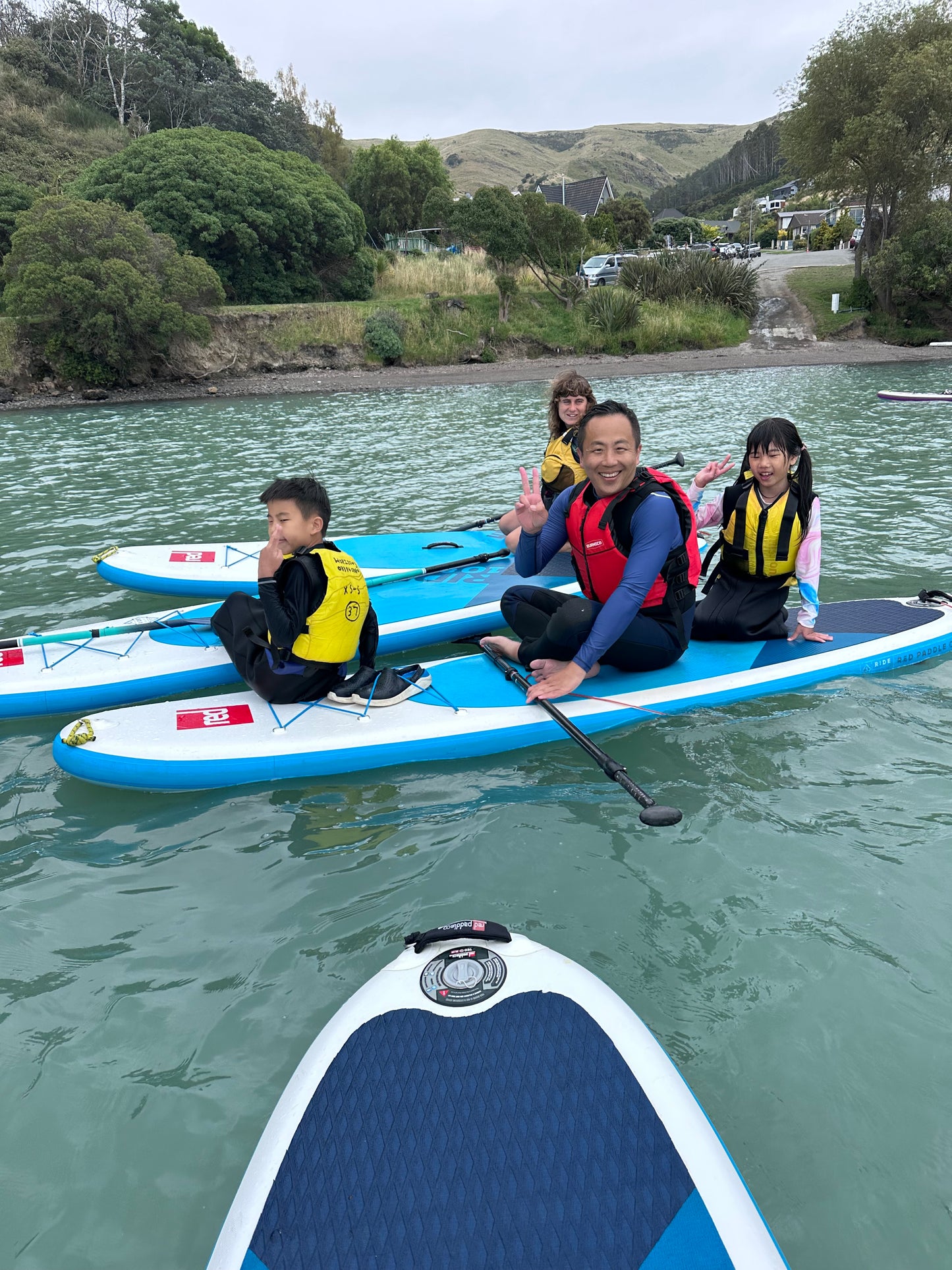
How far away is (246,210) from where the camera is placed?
22.7 metres

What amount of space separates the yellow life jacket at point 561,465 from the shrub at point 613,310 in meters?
19.2

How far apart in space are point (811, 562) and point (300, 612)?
8.53 feet

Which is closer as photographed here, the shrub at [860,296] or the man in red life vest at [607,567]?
the man in red life vest at [607,567]

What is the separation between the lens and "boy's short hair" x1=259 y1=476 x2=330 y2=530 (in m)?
3.44

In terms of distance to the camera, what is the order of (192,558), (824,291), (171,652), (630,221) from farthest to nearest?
(630,221) < (824,291) < (192,558) < (171,652)

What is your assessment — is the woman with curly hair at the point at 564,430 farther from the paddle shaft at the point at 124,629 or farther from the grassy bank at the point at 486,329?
the grassy bank at the point at 486,329

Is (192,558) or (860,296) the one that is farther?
(860,296)

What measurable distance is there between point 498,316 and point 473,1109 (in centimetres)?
A: 2397

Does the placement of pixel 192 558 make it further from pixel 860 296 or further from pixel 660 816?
pixel 860 296

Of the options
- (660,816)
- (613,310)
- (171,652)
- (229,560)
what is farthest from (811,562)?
(613,310)

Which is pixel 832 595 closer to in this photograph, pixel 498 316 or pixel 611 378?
pixel 611 378

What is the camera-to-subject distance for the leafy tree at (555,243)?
921 inches

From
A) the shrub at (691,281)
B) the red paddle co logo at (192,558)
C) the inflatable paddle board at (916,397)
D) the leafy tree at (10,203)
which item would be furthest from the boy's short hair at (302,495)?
the leafy tree at (10,203)

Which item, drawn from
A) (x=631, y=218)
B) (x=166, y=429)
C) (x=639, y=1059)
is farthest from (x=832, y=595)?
(x=631, y=218)
